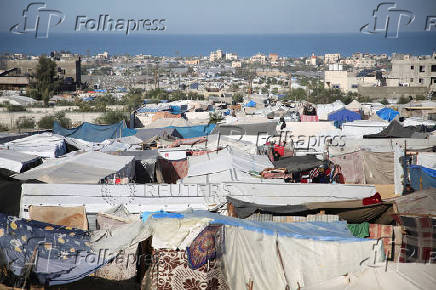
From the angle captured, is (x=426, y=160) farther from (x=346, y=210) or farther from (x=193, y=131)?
(x=193, y=131)

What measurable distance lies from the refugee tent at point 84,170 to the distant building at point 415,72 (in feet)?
114

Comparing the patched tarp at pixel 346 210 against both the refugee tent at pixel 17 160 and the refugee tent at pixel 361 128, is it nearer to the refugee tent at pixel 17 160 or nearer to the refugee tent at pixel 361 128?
the refugee tent at pixel 17 160

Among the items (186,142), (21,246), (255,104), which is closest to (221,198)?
(21,246)

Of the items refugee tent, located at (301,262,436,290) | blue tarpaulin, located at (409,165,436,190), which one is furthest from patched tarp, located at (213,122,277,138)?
refugee tent, located at (301,262,436,290)

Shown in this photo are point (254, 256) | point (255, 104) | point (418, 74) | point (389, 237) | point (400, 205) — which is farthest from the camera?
point (418, 74)

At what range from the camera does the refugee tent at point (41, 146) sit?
13.4 metres

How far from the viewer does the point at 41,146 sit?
13.7m

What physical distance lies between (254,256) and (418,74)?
41070 mm

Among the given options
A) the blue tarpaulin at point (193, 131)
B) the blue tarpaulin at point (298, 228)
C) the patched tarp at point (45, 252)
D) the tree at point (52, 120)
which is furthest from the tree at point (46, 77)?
the blue tarpaulin at point (298, 228)

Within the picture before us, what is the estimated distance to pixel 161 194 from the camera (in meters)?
9.27

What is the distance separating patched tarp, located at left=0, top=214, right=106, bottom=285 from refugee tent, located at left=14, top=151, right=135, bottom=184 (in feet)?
10.0

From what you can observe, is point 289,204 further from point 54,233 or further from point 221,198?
point 54,233

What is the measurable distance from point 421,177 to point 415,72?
36.4m

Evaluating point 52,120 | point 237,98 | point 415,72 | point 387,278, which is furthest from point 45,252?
point 415,72
